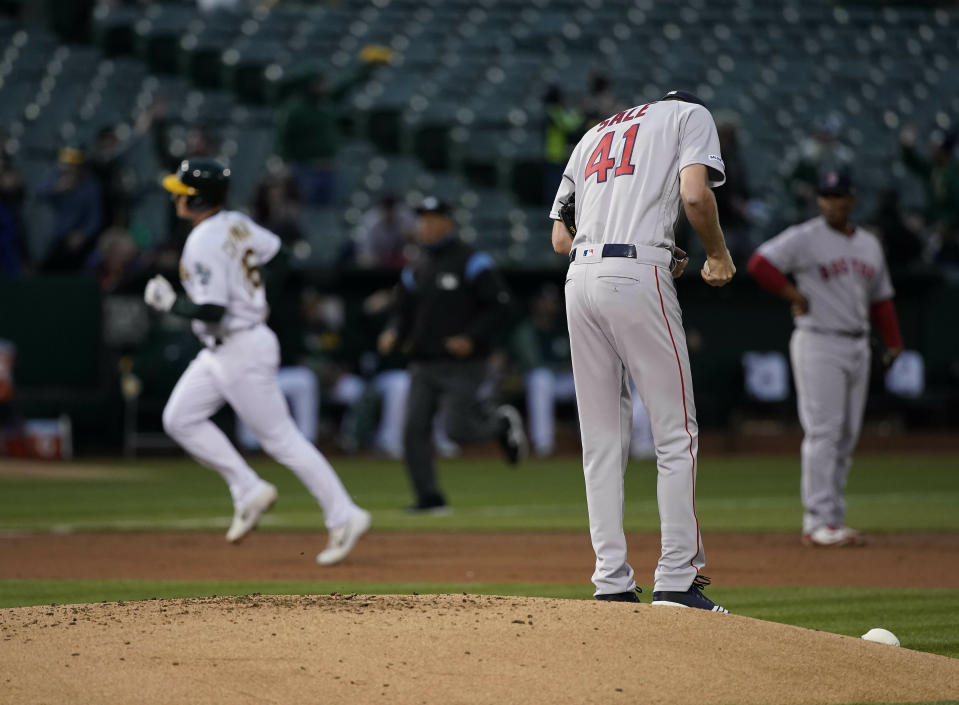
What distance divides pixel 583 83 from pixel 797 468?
8.28 metres

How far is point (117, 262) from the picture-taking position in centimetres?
1689

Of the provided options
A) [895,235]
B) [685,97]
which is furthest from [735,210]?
[685,97]

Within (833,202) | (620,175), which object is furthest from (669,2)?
(620,175)

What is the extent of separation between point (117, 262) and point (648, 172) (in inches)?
484

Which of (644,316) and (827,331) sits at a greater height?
(644,316)

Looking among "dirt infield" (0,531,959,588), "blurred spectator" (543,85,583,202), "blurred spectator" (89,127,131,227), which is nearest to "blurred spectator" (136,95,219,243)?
"blurred spectator" (89,127,131,227)

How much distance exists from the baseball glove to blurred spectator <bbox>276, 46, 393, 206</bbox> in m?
12.4

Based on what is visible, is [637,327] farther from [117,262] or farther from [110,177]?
[110,177]

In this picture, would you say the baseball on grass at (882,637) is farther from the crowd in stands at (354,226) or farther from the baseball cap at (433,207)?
the crowd in stands at (354,226)

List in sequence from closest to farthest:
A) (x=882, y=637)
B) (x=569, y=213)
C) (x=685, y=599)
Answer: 1. (x=882, y=637)
2. (x=685, y=599)
3. (x=569, y=213)

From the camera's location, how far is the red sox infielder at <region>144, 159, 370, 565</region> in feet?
26.0

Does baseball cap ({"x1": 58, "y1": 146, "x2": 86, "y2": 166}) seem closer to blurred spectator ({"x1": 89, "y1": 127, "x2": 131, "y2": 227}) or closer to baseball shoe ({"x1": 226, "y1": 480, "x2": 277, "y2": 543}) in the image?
blurred spectator ({"x1": 89, "y1": 127, "x2": 131, "y2": 227})

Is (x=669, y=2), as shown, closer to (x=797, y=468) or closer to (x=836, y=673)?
(x=797, y=468)

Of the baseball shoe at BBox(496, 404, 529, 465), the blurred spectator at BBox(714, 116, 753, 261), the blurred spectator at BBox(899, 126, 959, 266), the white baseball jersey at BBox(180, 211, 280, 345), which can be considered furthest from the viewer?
the blurred spectator at BBox(899, 126, 959, 266)
